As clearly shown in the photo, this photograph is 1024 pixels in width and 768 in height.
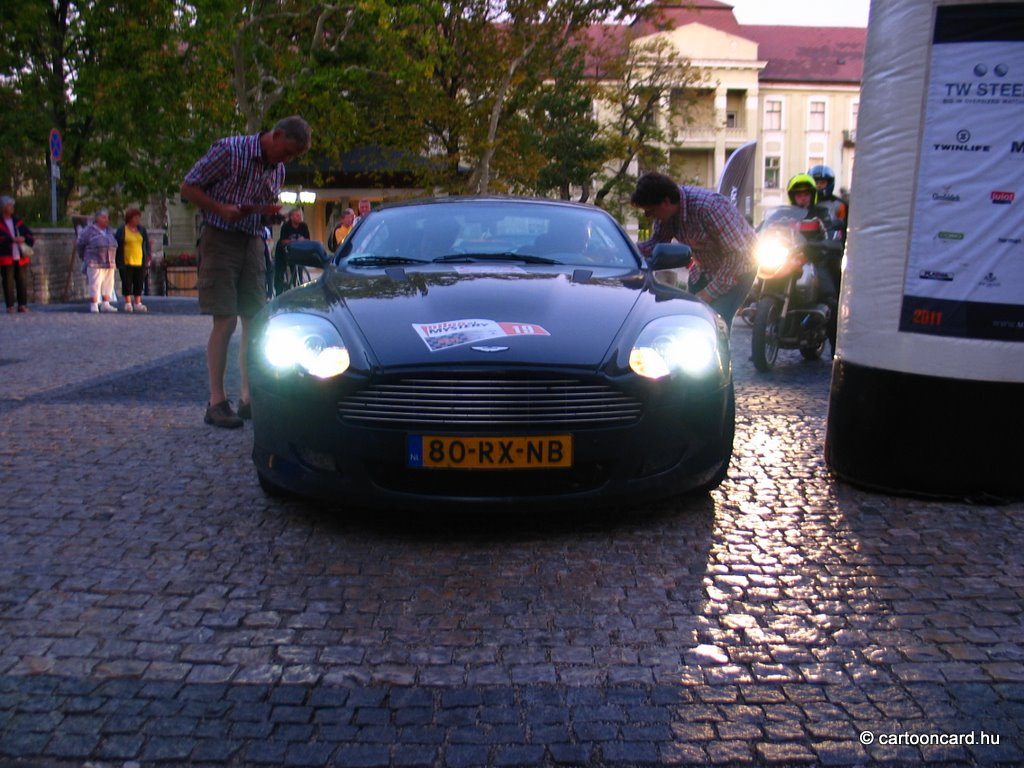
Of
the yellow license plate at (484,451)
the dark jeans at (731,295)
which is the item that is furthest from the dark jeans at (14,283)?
the yellow license plate at (484,451)

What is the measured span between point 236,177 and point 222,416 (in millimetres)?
1411

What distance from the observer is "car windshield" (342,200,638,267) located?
5523 millimetres

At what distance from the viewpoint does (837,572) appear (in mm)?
3865

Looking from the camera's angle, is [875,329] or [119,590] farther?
[875,329]

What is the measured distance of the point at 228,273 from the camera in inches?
260

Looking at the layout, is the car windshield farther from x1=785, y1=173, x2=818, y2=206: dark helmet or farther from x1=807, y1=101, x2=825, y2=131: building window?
x1=807, y1=101, x2=825, y2=131: building window

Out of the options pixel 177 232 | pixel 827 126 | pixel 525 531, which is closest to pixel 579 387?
pixel 525 531

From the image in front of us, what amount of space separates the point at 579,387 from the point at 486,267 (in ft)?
4.21

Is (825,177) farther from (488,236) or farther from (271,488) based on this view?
(271,488)

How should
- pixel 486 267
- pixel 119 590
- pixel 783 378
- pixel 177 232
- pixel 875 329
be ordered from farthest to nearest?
pixel 177 232, pixel 783 378, pixel 486 267, pixel 875 329, pixel 119 590

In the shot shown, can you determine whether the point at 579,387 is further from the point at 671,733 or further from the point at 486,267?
the point at 671,733

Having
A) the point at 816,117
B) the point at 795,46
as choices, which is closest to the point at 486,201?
the point at 816,117

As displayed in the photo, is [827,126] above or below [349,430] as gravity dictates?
above

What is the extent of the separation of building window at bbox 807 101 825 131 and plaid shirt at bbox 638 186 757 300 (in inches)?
2694
